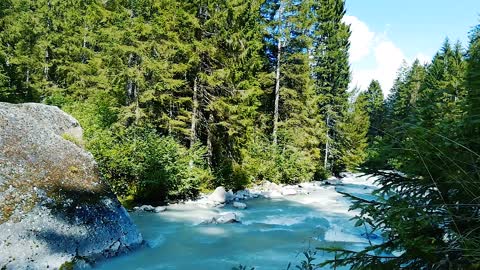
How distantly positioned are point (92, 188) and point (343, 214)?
9460 millimetres

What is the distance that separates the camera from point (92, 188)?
7.84m

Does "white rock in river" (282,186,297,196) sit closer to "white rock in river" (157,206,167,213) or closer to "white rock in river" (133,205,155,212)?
"white rock in river" (157,206,167,213)

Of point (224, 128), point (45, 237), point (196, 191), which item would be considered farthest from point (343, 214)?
point (45, 237)

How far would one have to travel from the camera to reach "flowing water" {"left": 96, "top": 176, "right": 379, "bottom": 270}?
7.42 meters

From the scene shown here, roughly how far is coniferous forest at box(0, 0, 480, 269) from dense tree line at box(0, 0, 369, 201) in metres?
0.08

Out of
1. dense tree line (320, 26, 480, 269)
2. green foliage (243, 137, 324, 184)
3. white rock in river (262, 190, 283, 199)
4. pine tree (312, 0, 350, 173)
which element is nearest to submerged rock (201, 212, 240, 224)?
white rock in river (262, 190, 283, 199)

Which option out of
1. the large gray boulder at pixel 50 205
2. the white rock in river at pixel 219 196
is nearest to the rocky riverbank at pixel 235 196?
the white rock in river at pixel 219 196

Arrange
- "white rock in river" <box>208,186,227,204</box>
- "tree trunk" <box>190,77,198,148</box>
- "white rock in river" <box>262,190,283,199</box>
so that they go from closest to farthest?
"white rock in river" <box>208,186,227,204</box>, "tree trunk" <box>190,77,198,148</box>, "white rock in river" <box>262,190,283,199</box>

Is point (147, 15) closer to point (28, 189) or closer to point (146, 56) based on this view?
point (146, 56)

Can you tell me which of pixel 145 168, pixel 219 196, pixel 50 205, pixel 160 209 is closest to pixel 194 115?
pixel 219 196

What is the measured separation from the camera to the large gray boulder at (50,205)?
5.96 metres

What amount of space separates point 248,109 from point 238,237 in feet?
29.3

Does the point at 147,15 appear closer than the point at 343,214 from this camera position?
No

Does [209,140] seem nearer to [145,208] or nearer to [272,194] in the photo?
[272,194]
